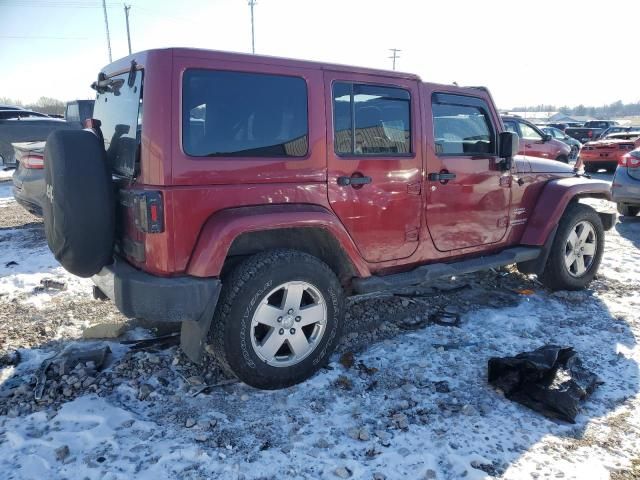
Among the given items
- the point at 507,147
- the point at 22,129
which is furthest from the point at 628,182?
the point at 22,129

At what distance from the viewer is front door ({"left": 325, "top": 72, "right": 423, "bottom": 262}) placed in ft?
10.7

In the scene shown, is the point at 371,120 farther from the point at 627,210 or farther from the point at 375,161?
the point at 627,210

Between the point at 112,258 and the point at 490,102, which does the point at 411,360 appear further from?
the point at 490,102

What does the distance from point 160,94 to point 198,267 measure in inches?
38.4

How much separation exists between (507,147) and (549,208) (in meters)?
0.86

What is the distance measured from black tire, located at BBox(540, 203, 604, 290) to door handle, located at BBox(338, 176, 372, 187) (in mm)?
2447

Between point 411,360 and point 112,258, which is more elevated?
point 112,258

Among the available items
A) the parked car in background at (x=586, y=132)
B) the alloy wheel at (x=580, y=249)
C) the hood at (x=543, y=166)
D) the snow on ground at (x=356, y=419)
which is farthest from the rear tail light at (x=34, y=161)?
the parked car in background at (x=586, y=132)

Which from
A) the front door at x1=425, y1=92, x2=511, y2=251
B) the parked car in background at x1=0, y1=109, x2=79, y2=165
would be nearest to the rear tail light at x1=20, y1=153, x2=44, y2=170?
the front door at x1=425, y1=92, x2=511, y2=251

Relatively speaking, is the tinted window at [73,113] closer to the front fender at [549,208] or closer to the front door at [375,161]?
the front door at [375,161]

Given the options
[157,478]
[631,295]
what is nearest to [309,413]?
[157,478]

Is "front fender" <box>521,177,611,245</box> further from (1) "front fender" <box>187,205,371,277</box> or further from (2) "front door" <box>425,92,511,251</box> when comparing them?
(1) "front fender" <box>187,205,371,277</box>

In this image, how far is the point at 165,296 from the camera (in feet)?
8.86

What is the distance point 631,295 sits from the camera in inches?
191
